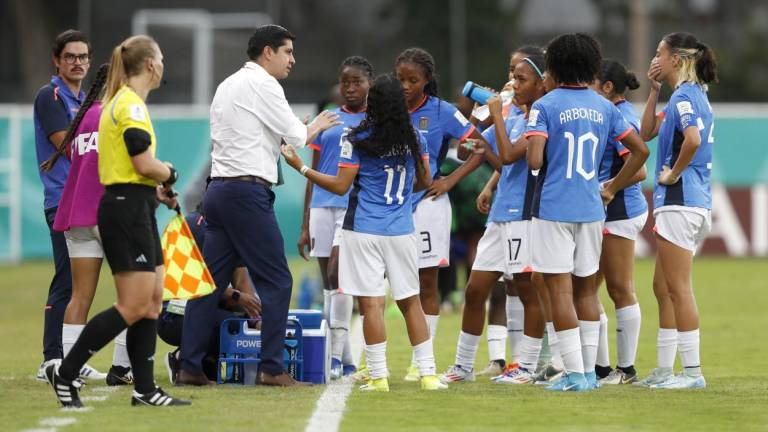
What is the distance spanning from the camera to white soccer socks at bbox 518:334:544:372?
9.45 meters

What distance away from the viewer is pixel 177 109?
2414 centimetres

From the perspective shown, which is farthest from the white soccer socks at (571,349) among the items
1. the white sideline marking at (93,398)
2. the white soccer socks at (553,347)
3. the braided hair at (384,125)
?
the white sideline marking at (93,398)

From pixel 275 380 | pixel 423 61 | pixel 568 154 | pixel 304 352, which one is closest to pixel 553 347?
pixel 568 154

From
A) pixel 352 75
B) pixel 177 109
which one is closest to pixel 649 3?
pixel 177 109

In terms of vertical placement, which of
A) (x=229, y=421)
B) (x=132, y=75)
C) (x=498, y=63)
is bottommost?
(x=229, y=421)

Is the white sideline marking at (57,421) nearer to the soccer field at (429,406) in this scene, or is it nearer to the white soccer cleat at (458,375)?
the soccer field at (429,406)

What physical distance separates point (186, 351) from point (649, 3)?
19347 millimetres

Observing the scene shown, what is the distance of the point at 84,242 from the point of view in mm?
8703

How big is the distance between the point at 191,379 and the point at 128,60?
7.43 feet

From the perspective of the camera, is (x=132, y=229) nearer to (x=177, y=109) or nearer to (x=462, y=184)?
(x=462, y=184)

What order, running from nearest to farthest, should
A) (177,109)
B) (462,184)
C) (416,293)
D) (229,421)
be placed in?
(229,421)
(416,293)
(462,184)
(177,109)

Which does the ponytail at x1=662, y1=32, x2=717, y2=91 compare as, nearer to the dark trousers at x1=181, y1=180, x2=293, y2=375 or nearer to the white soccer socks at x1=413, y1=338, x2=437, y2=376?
the white soccer socks at x1=413, y1=338, x2=437, y2=376

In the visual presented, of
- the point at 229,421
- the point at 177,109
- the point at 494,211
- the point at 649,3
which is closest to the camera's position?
the point at 229,421

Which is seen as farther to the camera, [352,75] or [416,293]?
[352,75]
